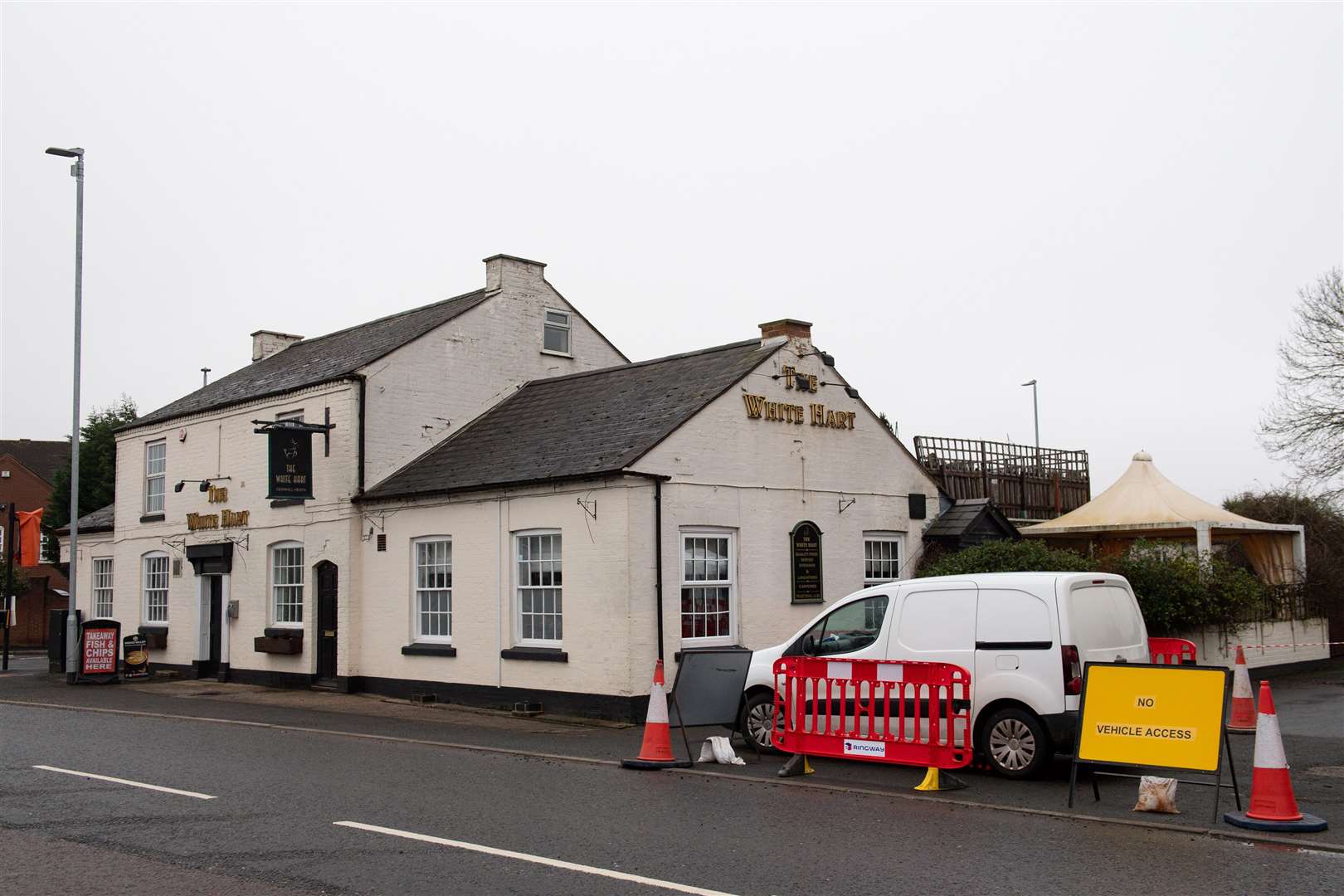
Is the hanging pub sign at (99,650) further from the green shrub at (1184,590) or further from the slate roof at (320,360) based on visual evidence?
the green shrub at (1184,590)

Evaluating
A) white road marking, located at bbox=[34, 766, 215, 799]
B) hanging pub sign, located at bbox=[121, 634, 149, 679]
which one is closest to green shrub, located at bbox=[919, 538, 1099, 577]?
white road marking, located at bbox=[34, 766, 215, 799]

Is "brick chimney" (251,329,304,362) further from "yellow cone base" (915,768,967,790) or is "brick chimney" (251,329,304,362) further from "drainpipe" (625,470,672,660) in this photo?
"yellow cone base" (915,768,967,790)

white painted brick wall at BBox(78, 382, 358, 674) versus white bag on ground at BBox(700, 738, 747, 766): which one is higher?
white painted brick wall at BBox(78, 382, 358, 674)

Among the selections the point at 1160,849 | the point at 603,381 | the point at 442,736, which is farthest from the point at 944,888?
the point at 603,381

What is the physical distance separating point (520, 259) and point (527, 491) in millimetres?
7746

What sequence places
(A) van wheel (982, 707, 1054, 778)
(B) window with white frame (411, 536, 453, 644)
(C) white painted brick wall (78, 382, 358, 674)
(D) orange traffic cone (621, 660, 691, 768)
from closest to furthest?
(A) van wheel (982, 707, 1054, 778) → (D) orange traffic cone (621, 660, 691, 768) → (B) window with white frame (411, 536, 453, 644) → (C) white painted brick wall (78, 382, 358, 674)

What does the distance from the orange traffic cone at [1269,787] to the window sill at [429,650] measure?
43.6 ft

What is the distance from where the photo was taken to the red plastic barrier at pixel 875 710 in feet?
35.5

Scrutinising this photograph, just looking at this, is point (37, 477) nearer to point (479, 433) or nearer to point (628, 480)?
point (479, 433)

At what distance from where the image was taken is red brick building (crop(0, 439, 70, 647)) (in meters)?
45.1

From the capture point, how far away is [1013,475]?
2848 centimetres

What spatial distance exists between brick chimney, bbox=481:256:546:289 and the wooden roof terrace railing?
344 inches

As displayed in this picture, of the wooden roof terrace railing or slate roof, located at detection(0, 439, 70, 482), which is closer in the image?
the wooden roof terrace railing

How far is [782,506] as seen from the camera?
1945 centimetres
